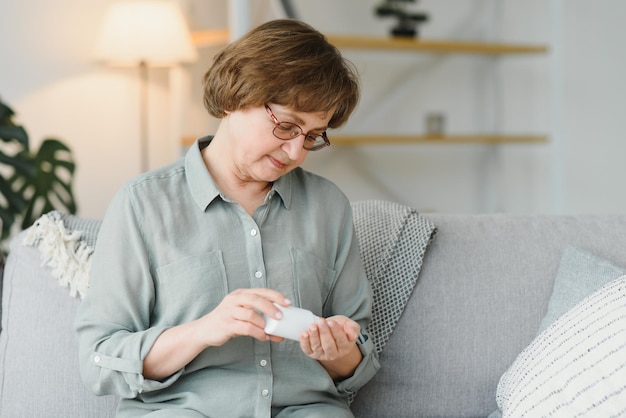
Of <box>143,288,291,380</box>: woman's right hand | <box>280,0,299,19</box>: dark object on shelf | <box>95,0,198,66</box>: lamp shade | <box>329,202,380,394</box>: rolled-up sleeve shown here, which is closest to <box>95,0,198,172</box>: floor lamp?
<box>95,0,198,66</box>: lamp shade

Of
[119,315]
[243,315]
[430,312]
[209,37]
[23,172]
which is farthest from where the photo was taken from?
[209,37]

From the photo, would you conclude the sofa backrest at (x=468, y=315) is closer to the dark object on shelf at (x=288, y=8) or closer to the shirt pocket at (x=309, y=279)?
the shirt pocket at (x=309, y=279)

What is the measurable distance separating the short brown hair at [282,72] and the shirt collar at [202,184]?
11cm

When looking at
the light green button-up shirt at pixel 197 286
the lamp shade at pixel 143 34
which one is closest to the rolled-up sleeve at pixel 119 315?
the light green button-up shirt at pixel 197 286

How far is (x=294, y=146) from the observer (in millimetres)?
1524

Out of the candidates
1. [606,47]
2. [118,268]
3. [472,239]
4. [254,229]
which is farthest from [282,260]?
[606,47]

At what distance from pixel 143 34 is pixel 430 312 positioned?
2.20 meters

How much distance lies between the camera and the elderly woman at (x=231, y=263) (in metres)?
1.47

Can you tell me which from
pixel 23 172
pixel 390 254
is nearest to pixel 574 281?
pixel 390 254

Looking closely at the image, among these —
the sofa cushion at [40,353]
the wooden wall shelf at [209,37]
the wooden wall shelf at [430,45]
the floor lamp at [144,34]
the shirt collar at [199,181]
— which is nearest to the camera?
the shirt collar at [199,181]

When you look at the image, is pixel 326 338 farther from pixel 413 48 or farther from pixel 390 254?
pixel 413 48

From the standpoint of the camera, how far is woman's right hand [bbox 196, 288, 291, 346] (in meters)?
1.36

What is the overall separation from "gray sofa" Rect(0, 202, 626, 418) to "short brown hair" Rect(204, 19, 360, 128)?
457 millimetres

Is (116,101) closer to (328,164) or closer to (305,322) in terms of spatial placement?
(328,164)
